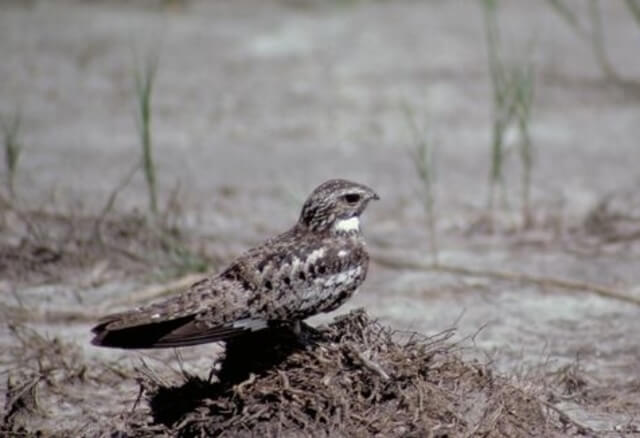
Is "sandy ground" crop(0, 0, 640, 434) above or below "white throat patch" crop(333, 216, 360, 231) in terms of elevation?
below

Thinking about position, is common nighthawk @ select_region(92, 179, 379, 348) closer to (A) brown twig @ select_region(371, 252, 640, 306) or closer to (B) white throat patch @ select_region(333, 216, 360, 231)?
(B) white throat patch @ select_region(333, 216, 360, 231)

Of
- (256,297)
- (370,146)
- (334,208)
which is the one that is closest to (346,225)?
(334,208)

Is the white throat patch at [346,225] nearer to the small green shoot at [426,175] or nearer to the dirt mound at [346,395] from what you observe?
the dirt mound at [346,395]

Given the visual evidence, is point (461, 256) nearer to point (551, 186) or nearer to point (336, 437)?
point (551, 186)

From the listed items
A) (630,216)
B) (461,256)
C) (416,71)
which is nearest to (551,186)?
(630,216)

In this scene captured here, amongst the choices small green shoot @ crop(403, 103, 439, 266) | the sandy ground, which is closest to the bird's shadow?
the sandy ground

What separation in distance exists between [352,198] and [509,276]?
8.20 feet

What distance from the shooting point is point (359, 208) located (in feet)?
20.4

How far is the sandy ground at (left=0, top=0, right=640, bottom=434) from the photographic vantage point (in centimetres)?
791

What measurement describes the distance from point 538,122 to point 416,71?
1335mm

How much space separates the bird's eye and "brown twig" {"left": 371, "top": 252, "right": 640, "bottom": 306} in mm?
2457

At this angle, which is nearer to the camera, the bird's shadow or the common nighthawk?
the common nighthawk

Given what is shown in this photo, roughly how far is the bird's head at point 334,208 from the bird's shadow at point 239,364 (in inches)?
17.6

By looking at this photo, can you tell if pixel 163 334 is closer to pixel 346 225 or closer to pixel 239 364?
pixel 239 364
